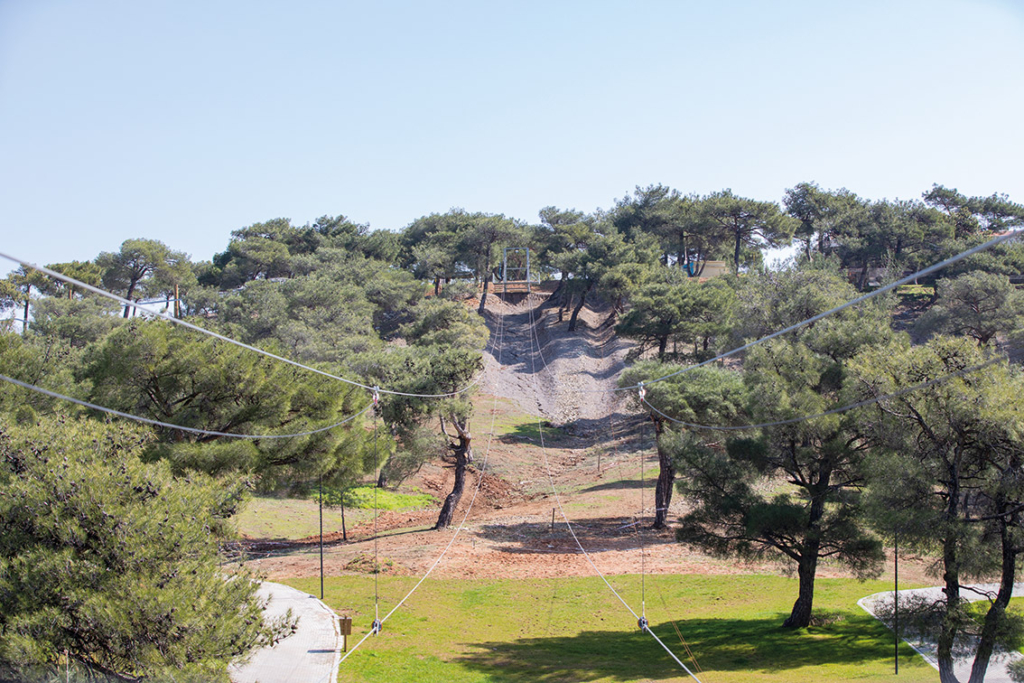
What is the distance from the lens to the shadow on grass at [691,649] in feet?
46.4

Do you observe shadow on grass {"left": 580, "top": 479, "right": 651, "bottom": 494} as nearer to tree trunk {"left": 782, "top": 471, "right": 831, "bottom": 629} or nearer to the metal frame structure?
tree trunk {"left": 782, "top": 471, "right": 831, "bottom": 629}

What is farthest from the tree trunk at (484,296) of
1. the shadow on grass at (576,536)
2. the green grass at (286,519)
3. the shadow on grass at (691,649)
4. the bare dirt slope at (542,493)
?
the shadow on grass at (691,649)

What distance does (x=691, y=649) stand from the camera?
1583 cm

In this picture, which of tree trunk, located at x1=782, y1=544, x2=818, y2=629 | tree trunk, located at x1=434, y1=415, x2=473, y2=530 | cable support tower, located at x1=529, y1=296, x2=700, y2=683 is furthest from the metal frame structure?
tree trunk, located at x1=782, y1=544, x2=818, y2=629

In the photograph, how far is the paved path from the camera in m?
12.0

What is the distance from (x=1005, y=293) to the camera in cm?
3978

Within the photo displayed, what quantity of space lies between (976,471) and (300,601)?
13.7m

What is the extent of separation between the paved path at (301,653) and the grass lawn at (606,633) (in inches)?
18.6

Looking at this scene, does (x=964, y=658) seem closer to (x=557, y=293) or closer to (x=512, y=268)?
(x=557, y=293)

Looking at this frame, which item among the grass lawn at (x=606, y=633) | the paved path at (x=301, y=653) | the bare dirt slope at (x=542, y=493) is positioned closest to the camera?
the paved path at (x=301, y=653)

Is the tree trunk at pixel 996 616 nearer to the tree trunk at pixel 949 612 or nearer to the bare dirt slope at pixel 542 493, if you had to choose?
the tree trunk at pixel 949 612

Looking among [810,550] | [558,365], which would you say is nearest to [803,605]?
[810,550]

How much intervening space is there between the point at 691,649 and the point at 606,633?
2184 mm

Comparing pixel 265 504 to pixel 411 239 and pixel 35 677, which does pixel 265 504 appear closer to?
pixel 35 677
